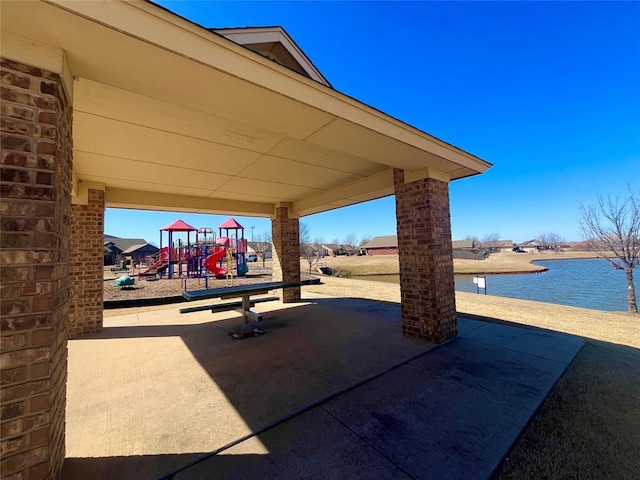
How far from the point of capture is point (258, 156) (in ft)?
14.1

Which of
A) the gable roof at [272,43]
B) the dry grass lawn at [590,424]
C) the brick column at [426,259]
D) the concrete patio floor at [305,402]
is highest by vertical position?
the gable roof at [272,43]

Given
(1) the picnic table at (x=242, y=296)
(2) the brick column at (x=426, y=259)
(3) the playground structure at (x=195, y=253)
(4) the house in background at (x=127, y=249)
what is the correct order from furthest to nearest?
(4) the house in background at (x=127, y=249) < (3) the playground structure at (x=195, y=253) < (1) the picnic table at (x=242, y=296) < (2) the brick column at (x=426, y=259)

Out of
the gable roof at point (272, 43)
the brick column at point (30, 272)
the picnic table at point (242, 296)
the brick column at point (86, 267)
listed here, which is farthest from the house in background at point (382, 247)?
the brick column at point (30, 272)

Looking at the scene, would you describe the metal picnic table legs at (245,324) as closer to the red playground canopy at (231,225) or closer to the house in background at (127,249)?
the red playground canopy at (231,225)

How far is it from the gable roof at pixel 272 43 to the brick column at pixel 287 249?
Answer: 4.27m

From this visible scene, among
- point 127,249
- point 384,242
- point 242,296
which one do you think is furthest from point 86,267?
point 384,242

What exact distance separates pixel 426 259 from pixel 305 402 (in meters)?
2.83

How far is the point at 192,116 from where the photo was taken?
3.03 meters

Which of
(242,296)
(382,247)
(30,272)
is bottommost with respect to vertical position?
(242,296)

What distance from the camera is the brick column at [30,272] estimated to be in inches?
57.6

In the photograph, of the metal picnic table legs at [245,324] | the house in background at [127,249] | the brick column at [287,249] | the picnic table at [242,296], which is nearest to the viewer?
the picnic table at [242,296]

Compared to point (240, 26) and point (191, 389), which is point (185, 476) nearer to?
point (191, 389)

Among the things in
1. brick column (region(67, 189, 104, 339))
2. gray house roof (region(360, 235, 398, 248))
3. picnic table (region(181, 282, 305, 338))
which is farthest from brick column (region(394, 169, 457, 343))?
gray house roof (region(360, 235, 398, 248))

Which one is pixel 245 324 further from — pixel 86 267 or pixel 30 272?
pixel 30 272
